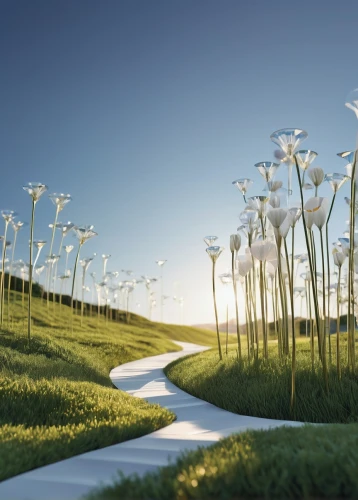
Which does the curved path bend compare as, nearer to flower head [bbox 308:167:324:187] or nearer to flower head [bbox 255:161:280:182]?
flower head [bbox 308:167:324:187]

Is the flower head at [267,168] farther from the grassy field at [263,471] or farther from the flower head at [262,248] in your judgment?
the grassy field at [263,471]

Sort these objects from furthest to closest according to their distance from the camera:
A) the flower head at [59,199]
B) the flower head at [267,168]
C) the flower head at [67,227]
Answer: the flower head at [67,227], the flower head at [59,199], the flower head at [267,168]

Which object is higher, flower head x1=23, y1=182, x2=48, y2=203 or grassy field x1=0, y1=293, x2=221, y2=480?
flower head x1=23, y1=182, x2=48, y2=203

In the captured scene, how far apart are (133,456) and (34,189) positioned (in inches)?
331

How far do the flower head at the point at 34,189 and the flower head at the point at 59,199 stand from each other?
113cm

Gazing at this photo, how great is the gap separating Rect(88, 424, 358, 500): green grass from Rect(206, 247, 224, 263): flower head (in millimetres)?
7064

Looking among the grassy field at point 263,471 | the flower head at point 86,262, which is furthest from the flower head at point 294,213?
the flower head at point 86,262

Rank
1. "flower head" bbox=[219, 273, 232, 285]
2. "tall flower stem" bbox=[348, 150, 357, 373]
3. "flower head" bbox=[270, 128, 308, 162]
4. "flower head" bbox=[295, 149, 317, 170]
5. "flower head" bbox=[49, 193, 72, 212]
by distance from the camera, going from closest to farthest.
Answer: "tall flower stem" bbox=[348, 150, 357, 373] → "flower head" bbox=[270, 128, 308, 162] → "flower head" bbox=[295, 149, 317, 170] → "flower head" bbox=[219, 273, 232, 285] → "flower head" bbox=[49, 193, 72, 212]

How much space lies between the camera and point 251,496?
10.5 feet

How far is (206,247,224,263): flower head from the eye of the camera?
10.6m

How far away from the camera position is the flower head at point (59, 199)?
1280 cm

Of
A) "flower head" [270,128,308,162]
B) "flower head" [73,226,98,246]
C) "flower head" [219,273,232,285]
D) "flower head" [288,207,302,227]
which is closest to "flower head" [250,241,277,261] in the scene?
"flower head" [288,207,302,227]

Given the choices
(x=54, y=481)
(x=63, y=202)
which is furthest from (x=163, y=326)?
(x=54, y=481)

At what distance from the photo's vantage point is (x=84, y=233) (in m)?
14.7
